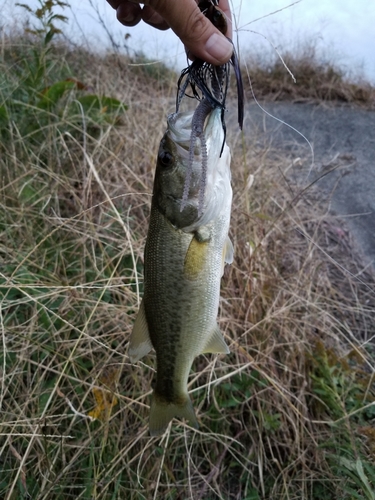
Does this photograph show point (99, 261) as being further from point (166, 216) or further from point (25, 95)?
point (25, 95)

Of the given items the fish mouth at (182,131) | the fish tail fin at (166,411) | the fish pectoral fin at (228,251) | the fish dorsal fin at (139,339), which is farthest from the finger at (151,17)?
the fish tail fin at (166,411)

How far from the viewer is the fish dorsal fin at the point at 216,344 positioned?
1.62 metres

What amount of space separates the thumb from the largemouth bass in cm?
20

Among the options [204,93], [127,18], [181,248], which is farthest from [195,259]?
[127,18]

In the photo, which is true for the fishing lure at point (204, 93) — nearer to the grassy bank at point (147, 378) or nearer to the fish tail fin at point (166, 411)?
the fish tail fin at point (166, 411)

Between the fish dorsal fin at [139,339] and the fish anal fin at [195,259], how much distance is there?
22cm

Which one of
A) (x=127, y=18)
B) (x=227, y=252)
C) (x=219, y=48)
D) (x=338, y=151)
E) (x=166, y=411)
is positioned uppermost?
(x=127, y=18)

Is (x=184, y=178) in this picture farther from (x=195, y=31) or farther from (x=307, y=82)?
(x=307, y=82)

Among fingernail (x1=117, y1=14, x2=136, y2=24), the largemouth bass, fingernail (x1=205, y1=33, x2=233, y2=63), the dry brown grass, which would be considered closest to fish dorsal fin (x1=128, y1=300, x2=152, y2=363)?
the largemouth bass

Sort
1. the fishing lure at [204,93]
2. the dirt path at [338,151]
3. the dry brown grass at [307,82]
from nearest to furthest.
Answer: the fishing lure at [204,93], the dirt path at [338,151], the dry brown grass at [307,82]

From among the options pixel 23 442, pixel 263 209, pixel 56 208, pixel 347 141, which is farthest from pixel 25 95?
Result: pixel 347 141

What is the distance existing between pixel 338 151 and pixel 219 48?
475cm

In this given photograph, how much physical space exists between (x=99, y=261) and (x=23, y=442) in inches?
48.0

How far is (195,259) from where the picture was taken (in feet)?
4.80
